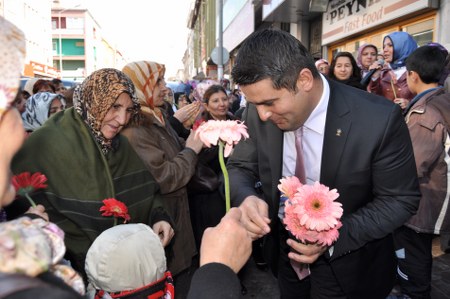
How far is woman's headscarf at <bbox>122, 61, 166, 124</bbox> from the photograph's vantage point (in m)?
3.22

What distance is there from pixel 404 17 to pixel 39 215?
7.08 meters

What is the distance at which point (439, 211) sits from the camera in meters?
2.99

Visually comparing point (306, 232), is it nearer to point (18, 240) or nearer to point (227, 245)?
point (227, 245)

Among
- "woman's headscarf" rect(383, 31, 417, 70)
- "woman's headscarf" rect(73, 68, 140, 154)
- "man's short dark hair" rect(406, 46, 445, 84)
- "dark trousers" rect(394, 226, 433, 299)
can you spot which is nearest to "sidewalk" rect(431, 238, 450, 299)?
"dark trousers" rect(394, 226, 433, 299)

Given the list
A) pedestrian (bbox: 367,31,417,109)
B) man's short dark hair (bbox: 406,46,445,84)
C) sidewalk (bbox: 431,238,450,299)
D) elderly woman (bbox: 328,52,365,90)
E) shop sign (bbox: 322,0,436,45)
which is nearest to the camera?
man's short dark hair (bbox: 406,46,445,84)

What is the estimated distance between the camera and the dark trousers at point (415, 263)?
3111 mm

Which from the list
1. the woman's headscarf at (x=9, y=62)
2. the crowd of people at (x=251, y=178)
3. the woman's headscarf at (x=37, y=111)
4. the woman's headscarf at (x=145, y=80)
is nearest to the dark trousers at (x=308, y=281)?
the crowd of people at (x=251, y=178)

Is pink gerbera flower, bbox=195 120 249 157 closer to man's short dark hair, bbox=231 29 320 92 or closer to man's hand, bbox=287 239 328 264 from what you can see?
man's short dark hair, bbox=231 29 320 92

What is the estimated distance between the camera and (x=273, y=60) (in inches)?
70.3

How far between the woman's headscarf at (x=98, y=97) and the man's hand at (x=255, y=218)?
1158 mm

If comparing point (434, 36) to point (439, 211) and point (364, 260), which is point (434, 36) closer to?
point (439, 211)

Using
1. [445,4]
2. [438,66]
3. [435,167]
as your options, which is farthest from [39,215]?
[445,4]

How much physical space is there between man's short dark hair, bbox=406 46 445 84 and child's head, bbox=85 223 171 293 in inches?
103

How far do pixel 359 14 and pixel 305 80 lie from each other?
7.42 meters
